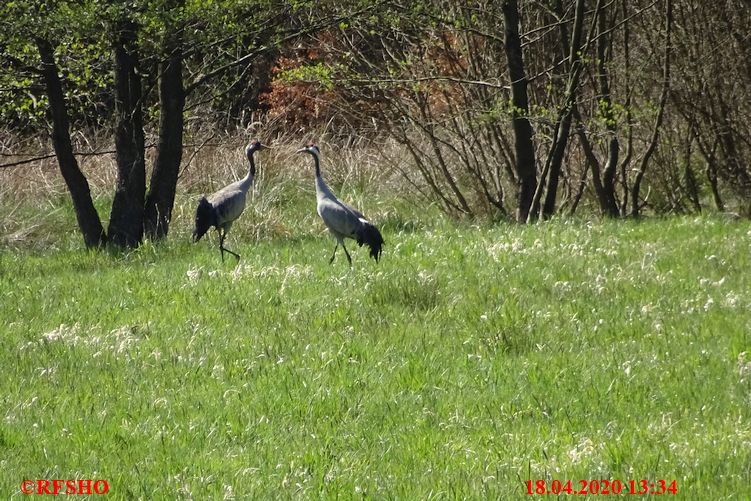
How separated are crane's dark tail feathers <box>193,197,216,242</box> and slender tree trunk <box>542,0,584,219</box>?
429 centimetres

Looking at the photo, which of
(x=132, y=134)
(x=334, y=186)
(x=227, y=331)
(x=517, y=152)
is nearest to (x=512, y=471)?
(x=227, y=331)

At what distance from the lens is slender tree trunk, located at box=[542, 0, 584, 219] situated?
1405 cm

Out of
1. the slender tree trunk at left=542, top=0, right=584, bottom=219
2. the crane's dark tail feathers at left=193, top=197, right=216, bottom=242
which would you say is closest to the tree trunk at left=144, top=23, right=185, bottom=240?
the crane's dark tail feathers at left=193, top=197, right=216, bottom=242

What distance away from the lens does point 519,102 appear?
14734 mm

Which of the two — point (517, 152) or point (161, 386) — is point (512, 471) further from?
point (517, 152)

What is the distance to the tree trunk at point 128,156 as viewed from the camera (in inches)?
604

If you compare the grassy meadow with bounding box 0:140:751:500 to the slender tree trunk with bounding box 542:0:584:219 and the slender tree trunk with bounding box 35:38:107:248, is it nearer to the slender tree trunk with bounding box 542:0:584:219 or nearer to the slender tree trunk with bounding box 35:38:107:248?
the slender tree trunk with bounding box 542:0:584:219

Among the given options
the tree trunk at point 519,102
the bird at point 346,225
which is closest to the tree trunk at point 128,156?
the bird at point 346,225

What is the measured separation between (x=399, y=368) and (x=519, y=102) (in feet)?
25.7

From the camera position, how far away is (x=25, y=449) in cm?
627

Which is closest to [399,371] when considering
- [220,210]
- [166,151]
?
[220,210]

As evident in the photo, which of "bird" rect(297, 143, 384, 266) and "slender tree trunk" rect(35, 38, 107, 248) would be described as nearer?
"bird" rect(297, 143, 384, 266)

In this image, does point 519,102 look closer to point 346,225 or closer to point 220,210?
point 346,225

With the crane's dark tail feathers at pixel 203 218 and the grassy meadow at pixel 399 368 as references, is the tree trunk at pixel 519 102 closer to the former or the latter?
the grassy meadow at pixel 399 368
